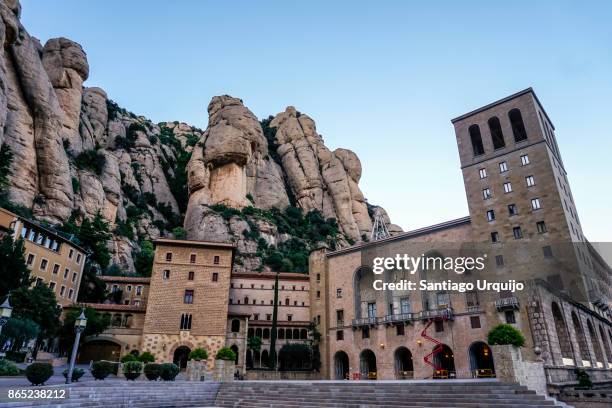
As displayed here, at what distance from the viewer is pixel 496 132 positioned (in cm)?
3481

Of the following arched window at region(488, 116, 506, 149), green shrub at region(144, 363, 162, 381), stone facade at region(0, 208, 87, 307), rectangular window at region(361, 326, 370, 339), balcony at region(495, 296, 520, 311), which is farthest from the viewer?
arched window at region(488, 116, 506, 149)

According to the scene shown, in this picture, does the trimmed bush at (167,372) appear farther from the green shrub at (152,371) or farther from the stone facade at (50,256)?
the stone facade at (50,256)

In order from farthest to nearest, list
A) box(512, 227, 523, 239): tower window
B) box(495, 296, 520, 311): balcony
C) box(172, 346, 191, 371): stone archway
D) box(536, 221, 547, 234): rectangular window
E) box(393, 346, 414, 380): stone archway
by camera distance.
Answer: box(172, 346, 191, 371): stone archway → box(393, 346, 414, 380): stone archway → box(512, 227, 523, 239): tower window → box(536, 221, 547, 234): rectangular window → box(495, 296, 520, 311): balcony

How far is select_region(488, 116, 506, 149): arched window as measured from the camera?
112ft

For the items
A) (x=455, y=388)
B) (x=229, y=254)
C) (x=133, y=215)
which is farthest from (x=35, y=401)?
(x=133, y=215)

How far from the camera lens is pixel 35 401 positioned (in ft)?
34.8

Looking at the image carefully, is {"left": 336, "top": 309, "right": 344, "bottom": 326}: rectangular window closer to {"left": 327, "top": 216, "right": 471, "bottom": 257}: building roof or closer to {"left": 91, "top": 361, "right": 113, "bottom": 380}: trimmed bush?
{"left": 327, "top": 216, "right": 471, "bottom": 257}: building roof

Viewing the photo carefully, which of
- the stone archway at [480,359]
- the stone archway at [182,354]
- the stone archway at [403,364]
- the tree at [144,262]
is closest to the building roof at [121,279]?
the tree at [144,262]

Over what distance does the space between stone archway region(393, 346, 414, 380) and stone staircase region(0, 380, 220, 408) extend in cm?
1782

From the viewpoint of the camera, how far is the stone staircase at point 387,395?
11.7 m

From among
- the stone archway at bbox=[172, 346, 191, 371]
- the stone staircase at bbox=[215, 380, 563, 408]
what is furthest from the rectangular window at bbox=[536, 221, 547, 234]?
the stone archway at bbox=[172, 346, 191, 371]

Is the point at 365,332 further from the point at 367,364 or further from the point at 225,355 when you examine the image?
the point at 225,355

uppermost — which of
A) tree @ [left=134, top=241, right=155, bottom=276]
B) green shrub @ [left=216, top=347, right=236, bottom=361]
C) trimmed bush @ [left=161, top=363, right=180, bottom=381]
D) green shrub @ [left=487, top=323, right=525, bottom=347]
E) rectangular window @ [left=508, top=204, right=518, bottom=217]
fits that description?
tree @ [left=134, top=241, right=155, bottom=276]

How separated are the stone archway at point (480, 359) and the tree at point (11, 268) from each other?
107 feet
